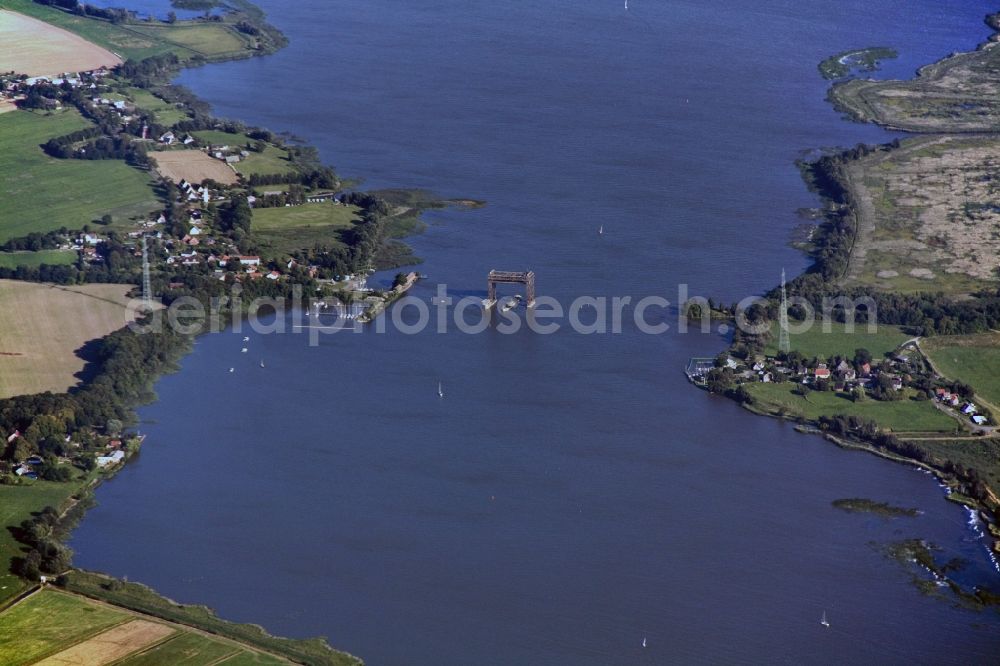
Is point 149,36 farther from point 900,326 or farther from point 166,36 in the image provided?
point 900,326

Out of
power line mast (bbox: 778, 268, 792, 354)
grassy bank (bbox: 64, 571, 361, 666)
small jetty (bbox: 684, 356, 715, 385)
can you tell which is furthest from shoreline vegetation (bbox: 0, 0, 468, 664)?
power line mast (bbox: 778, 268, 792, 354)

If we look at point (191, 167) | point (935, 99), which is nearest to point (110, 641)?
point (191, 167)

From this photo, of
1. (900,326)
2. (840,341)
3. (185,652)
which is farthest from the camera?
(900,326)

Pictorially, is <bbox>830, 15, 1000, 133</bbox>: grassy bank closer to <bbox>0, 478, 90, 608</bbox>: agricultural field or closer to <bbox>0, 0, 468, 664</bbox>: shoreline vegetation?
<bbox>0, 0, 468, 664</bbox>: shoreline vegetation

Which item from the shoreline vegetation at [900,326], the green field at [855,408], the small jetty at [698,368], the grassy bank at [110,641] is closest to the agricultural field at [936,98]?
the shoreline vegetation at [900,326]

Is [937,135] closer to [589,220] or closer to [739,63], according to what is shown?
[739,63]

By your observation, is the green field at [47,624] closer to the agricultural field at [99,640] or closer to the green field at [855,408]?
the agricultural field at [99,640]
